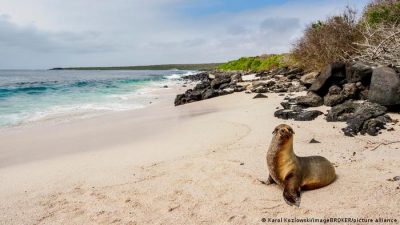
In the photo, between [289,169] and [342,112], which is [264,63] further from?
[289,169]

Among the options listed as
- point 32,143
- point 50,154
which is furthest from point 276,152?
point 32,143

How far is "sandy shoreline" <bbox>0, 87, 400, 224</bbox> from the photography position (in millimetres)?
4109

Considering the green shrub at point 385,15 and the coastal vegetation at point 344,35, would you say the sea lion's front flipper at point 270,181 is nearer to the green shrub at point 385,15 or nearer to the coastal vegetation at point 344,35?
the coastal vegetation at point 344,35

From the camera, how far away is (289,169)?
4508 millimetres

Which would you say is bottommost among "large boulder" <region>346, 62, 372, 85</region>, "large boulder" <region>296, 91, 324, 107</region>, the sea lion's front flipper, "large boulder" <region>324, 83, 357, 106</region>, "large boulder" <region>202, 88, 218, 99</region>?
"large boulder" <region>202, 88, 218, 99</region>

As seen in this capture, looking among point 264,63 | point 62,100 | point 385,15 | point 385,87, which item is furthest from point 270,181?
point 264,63

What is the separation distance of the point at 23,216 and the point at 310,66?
16.9m

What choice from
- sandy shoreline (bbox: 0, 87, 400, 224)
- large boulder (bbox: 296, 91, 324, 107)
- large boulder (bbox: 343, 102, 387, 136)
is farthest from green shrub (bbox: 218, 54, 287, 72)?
sandy shoreline (bbox: 0, 87, 400, 224)

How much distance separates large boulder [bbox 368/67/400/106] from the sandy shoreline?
46 cm

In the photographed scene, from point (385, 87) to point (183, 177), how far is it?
5590mm

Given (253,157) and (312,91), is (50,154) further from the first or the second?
(312,91)

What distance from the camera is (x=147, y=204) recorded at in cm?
445

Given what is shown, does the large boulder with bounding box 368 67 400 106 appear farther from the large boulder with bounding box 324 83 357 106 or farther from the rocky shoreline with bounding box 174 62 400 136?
the large boulder with bounding box 324 83 357 106

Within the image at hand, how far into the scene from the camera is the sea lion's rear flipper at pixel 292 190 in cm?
420
